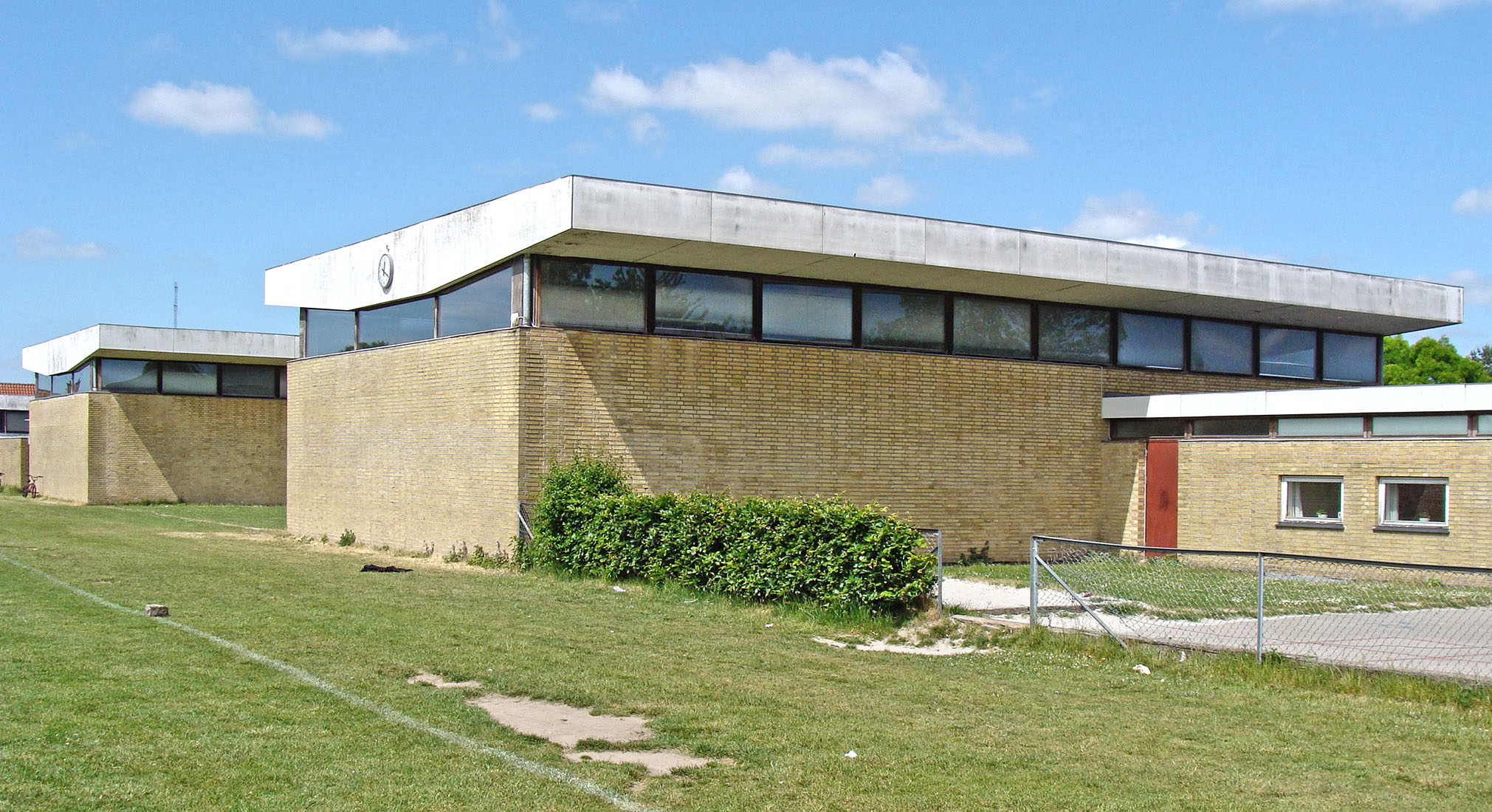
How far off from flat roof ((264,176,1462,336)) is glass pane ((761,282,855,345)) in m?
0.33

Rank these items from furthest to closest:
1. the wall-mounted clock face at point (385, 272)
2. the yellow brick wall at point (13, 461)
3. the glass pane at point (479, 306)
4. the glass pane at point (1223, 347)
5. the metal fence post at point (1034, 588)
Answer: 1. the yellow brick wall at point (13, 461)
2. the glass pane at point (1223, 347)
3. the wall-mounted clock face at point (385, 272)
4. the glass pane at point (479, 306)
5. the metal fence post at point (1034, 588)

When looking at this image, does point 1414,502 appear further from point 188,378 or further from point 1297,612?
point 188,378

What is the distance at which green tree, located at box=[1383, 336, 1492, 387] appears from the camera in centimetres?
6369

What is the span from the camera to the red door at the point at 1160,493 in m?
23.9

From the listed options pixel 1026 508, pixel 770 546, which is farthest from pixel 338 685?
pixel 1026 508

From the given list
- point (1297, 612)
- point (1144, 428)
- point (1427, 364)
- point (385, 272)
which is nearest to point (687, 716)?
point (1297, 612)

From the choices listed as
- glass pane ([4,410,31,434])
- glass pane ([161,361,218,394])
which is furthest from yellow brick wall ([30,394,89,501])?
glass pane ([4,410,31,434])

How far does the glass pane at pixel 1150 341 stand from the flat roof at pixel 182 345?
27.1 metres

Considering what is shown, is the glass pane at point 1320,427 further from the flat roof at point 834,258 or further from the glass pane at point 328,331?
the glass pane at point 328,331

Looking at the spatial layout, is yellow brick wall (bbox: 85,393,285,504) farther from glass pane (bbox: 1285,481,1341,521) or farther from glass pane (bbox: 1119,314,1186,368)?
glass pane (bbox: 1285,481,1341,521)

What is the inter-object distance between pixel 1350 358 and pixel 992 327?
9954 mm

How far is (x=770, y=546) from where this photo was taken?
14852 mm

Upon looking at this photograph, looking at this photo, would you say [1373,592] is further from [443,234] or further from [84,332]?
[84,332]

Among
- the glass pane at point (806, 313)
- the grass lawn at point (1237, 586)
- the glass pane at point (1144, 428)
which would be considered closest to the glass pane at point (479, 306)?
the glass pane at point (806, 313)
